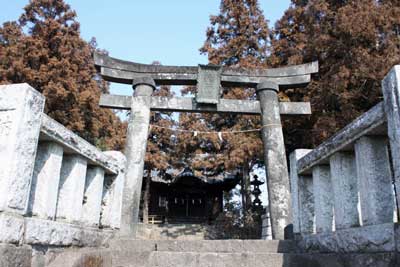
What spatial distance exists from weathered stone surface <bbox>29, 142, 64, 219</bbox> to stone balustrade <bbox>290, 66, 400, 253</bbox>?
2.91 m

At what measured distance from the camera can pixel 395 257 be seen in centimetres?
260

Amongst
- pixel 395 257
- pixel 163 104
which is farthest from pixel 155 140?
pixel 395 257

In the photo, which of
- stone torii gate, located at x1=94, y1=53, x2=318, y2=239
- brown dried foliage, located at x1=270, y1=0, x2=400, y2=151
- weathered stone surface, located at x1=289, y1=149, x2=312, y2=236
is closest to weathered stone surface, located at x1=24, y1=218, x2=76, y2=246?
weathered stone surface, located at x1=289, y1=149, x2=312, y2=236

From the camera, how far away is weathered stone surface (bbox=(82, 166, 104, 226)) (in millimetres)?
4242

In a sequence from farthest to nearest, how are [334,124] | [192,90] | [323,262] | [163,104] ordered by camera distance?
1. [192,90]
2. [334,124]
3. [163,104]
4. [323,262]

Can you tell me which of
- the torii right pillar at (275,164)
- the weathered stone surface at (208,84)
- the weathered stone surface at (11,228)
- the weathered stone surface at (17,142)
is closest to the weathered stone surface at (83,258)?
the weathered stone surface at (11,228)

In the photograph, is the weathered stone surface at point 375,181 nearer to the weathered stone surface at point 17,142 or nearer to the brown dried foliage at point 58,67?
the weathered stone surface at point 17,142

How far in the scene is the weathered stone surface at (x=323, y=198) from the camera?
160 inches

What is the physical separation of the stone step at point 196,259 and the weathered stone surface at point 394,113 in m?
2.12

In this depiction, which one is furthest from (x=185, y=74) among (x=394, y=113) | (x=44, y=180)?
(x=394, y=113)

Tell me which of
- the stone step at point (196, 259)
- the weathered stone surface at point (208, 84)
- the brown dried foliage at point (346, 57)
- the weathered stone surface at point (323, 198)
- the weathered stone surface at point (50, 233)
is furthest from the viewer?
the brown dried foliage at point (346, 57)

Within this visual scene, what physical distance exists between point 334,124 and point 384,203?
31.0 ft

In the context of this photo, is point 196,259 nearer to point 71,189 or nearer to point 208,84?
point 71,189

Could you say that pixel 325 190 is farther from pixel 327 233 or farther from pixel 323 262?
pixel 323 262
